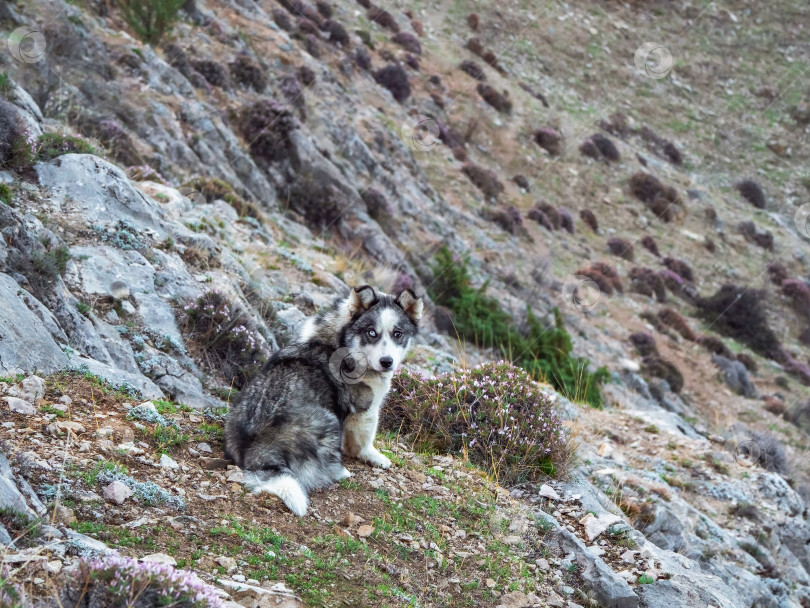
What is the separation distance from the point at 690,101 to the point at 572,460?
4285cm

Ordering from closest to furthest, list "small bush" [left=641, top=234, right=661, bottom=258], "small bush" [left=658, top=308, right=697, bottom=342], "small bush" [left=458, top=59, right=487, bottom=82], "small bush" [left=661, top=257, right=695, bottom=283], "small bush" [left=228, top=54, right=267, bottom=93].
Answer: "small bush" [left=228, top=54, right=267, bottom=93] < "small bush" [left=658, top=308, right=697, bottom=342] < "small bush" [left=661, top=257, right=695, bottom=283] < "small bush" [left=641, top=234, right=661, bottom=258] < "small bush" [left=458, top=59, right=487, bottom=82]

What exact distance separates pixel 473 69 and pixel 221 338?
3164 cm

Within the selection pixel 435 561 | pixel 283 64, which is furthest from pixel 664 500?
pixel 283 64

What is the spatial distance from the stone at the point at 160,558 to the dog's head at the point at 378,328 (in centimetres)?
276

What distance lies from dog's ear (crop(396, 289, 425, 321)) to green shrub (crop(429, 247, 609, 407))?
9.17 metres

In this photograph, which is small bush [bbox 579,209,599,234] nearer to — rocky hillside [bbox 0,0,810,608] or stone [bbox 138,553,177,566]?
rocky hillside [bbox 0,0,810,608]

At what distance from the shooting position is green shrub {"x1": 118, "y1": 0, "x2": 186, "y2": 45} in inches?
794

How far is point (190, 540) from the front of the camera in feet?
15.9

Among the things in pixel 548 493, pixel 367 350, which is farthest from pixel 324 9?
pixel 548 493

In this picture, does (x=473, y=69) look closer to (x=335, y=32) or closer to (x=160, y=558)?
(x=335, y=32)

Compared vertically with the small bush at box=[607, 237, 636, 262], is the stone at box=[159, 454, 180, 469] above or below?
below

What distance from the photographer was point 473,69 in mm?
37250

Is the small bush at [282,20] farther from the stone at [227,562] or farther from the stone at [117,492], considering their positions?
the stone at [227,562]

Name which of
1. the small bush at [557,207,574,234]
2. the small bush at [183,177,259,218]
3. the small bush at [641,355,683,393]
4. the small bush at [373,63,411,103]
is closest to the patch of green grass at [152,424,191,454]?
the small bush at [183,177,259,218]
